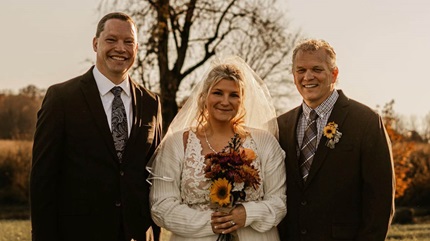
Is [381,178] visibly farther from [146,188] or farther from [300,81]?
[146,188]

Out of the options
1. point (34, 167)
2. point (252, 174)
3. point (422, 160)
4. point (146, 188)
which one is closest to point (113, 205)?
point (146, 188)

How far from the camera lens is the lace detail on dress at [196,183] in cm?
611

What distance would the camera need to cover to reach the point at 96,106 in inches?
237

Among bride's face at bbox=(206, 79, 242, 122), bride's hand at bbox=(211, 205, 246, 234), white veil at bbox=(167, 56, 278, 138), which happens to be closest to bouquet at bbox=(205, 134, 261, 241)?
bride's hand at bbox=(211, 205, 246, 234)

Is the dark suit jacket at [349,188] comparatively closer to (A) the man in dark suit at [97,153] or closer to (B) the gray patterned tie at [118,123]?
(A) the man in dark suit at [97,153]

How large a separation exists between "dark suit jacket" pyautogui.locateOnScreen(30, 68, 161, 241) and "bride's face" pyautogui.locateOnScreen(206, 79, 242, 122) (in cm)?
65

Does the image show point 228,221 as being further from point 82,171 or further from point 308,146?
point 82,171

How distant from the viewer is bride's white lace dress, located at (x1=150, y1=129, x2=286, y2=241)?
6035 mm

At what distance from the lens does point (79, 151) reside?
19.5ft

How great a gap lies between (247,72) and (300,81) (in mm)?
548

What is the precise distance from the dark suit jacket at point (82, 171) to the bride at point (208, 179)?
0.24m

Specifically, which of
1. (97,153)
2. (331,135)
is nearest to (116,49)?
(97,153)

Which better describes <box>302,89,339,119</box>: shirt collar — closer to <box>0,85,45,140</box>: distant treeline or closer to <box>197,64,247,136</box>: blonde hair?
<box>197,64,247,136</box>: blonde hair

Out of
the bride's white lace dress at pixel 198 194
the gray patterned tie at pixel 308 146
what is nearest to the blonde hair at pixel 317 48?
the gray patterned tie at pixel 308 146
